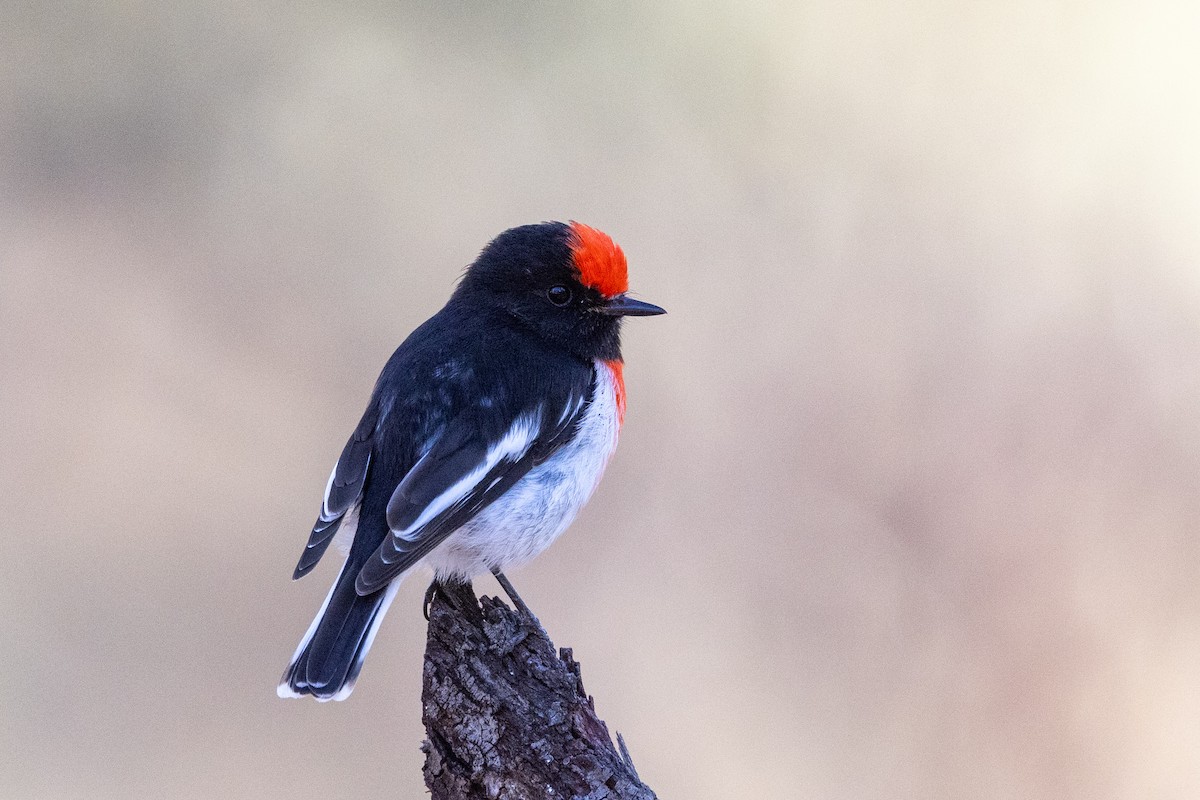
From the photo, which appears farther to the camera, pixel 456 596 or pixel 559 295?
pixel 559 295

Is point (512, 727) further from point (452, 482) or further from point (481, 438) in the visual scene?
point (481, 438)

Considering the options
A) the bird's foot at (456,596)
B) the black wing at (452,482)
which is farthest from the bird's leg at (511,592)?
the black wing at (452,482)

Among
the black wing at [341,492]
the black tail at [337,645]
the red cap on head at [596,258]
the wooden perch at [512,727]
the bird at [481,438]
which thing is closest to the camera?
the wooden perch at [512,727]

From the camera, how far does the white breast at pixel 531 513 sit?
11.0 feet

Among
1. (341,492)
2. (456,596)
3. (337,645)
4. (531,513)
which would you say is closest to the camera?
(337,645)

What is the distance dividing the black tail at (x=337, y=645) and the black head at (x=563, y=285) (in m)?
1.09

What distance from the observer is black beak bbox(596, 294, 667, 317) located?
375 cm

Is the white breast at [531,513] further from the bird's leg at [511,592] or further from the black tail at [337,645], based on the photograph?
the black tail at [337,645]

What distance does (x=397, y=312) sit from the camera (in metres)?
5.51

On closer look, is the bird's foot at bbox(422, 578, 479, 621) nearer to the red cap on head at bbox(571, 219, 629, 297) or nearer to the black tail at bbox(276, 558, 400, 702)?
the black tail at bbox(276, 558, 400, 702)

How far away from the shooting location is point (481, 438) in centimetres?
327

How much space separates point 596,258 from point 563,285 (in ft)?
0.48

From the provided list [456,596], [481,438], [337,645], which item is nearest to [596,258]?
[481,438]

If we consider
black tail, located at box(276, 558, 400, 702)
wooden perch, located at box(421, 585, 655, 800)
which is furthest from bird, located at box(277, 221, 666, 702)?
wooden perch, located at box(421, 585, 655, 800)
